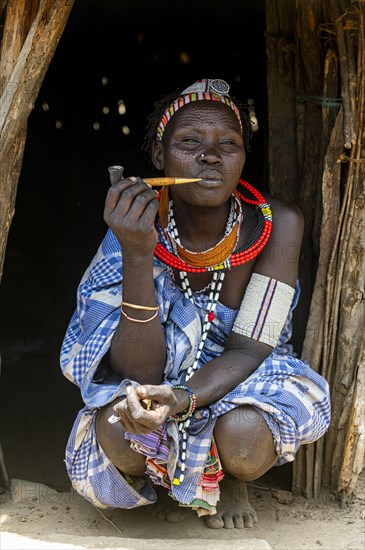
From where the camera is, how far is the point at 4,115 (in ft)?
9.61

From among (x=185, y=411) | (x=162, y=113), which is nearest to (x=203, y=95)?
(x=162, y=113)

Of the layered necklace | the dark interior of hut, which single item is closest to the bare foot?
the layered necklace

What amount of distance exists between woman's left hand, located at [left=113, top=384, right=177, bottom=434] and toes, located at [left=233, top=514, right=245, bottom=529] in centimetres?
61

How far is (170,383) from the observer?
301 cm

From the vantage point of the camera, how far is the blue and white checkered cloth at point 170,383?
2.84 metres

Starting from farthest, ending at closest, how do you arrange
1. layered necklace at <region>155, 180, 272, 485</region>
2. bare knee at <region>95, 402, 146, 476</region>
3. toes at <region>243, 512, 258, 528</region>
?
layered necklace at <region>155, 180, 272, 485</region> → toes at <region>243, 512, 258, 528</region> → bare knee at <region>95, 402, 146, 476</region>

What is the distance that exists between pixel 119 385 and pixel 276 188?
1.28 m

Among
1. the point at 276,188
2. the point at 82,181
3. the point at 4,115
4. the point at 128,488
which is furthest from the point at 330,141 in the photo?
the point at 82,181

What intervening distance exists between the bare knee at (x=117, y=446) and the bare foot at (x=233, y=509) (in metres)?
0.34

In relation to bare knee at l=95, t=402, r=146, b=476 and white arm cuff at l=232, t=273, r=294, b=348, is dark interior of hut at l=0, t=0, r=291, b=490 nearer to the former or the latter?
white arm cuff at l=232, t=273, r=294, b=348

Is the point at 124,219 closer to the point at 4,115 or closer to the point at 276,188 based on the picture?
the point at 4,115

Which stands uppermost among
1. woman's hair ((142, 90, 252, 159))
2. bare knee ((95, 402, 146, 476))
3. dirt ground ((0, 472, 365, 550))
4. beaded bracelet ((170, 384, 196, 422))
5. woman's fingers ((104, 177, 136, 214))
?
woman's hair ((142, 90, 252, 159))

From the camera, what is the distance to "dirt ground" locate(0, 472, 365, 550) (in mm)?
2918

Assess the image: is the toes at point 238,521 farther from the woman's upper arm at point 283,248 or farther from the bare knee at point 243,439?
the woman's upper arm at point 283,248
